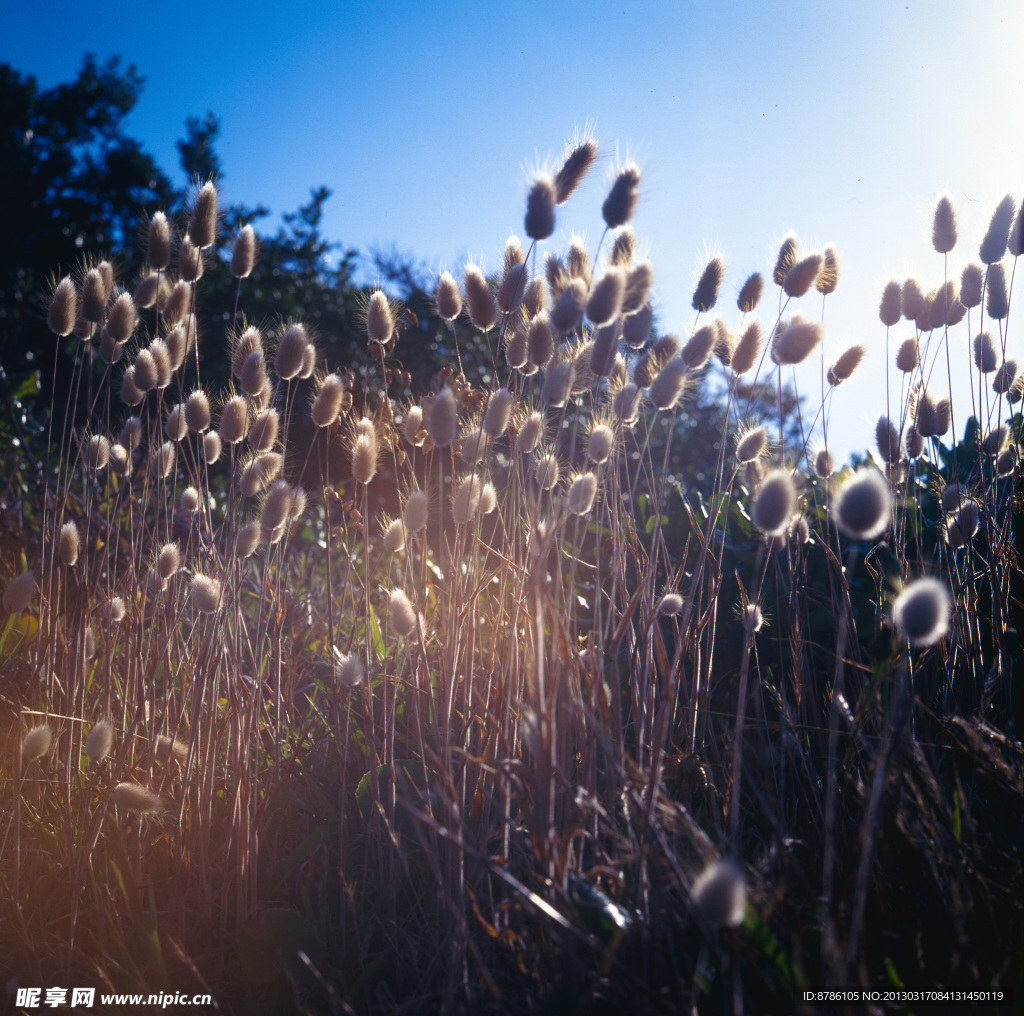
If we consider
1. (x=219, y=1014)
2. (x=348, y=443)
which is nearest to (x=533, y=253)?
(x=348, y=443)

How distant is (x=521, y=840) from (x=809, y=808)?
0.63 meters

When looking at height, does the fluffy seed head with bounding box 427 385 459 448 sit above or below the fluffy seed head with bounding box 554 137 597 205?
below

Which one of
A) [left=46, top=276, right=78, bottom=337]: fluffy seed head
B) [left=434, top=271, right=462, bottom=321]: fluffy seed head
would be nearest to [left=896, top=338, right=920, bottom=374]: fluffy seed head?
[left=434, top=271, right=462, bottom=321]: fluffy seed head

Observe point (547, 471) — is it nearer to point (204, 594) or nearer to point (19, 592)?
point (204, 594)

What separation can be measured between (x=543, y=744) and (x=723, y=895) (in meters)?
0.36

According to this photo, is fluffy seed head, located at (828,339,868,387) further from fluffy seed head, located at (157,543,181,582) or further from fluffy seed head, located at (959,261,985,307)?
fluffy seed head, located at (157,543,181,582)

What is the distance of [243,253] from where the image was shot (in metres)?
1.84

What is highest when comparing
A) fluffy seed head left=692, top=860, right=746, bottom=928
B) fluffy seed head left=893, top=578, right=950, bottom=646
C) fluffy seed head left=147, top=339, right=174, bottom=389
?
fluffy seed head left=147, top=339, right=174, bottom=389

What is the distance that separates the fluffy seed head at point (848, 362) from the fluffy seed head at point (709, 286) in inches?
17.4

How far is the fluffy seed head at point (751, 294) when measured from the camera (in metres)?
1.68

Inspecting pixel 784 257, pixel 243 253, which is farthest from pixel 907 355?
pixel 243 253

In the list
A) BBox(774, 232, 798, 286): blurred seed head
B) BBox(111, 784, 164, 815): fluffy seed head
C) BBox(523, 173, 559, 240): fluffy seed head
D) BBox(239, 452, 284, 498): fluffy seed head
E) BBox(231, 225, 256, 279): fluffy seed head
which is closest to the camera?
BBox(111, 784, 164, 815): fluffy seed head

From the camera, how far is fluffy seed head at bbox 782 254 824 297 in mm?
1454

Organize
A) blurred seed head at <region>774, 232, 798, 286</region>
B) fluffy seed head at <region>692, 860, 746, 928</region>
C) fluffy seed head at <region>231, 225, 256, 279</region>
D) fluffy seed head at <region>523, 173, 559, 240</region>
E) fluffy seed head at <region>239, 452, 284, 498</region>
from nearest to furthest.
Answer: fluffy seed head at <region>692, 860, 746, 928</region> → fluffy seed head at <region>523, 173, 559, 240</region> → fluffy seed head at <region>239, 452, 284, 498</region> → blurred seed head at <region>774, 232, 798, 286</region> → fluffy seed head at <region>231, 225, 256, 279</region>
